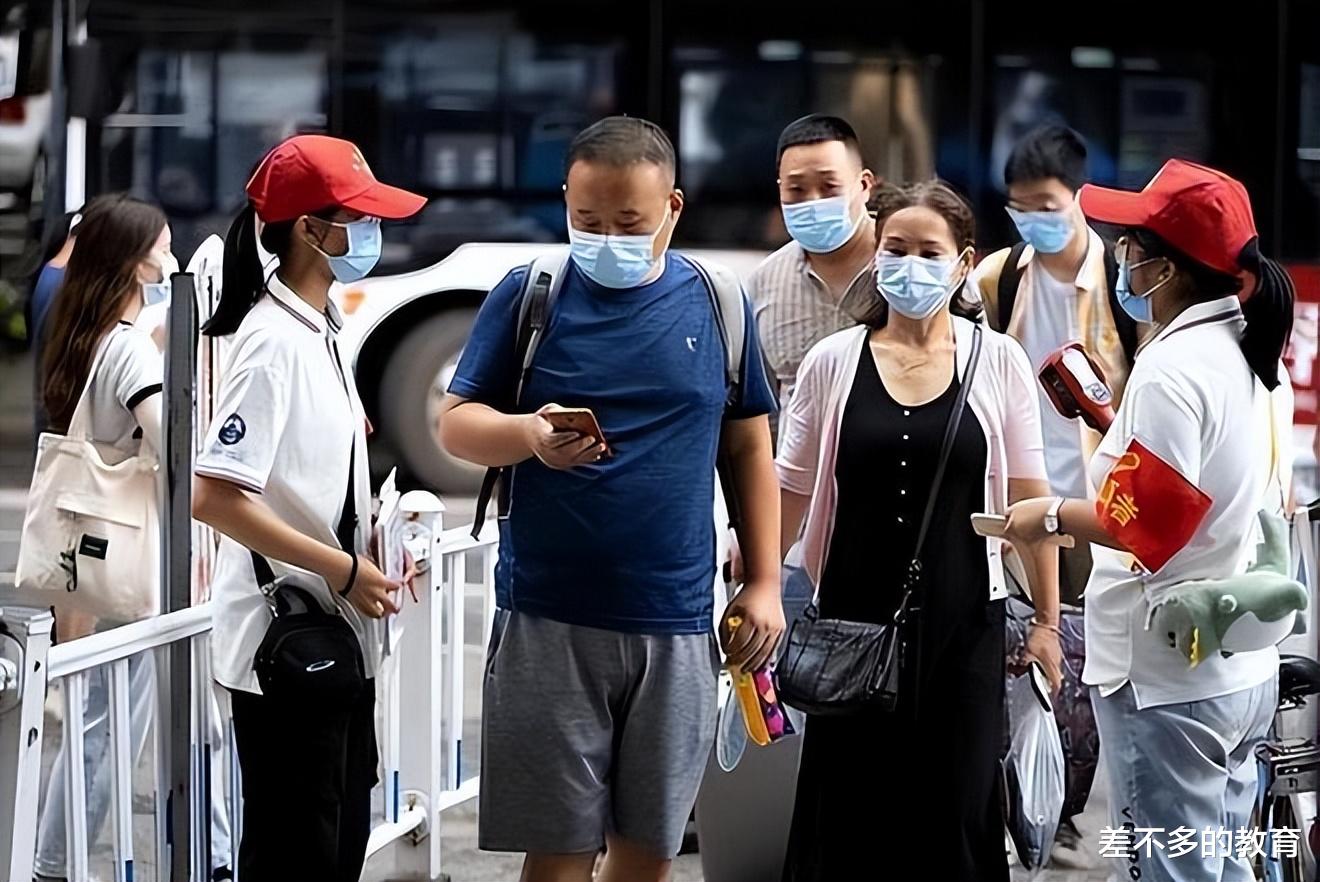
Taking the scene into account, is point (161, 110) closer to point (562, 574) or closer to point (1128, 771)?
point (562, 574)

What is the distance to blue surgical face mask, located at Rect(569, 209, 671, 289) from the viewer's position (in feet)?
9.18

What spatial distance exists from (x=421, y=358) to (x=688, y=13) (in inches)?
71.3

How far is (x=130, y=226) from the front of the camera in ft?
12.7

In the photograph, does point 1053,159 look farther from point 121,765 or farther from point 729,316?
point 121,765

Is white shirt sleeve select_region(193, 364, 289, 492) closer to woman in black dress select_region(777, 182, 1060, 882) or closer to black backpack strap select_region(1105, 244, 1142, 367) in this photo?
woman in black dress select_region(777, 182, 1060, 882)

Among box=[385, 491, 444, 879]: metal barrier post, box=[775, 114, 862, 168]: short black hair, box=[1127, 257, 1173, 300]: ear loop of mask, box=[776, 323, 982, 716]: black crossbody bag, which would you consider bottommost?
box=[385, 491, 444, 879]: metal barrier post

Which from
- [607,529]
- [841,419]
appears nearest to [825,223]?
[841,419]

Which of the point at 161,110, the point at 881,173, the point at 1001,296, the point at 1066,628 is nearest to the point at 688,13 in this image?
the point at 881,173

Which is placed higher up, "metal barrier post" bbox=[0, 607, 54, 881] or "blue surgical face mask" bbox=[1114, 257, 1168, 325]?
"blue surgical face mask" bbox=[1114, 257, 1168, 325]

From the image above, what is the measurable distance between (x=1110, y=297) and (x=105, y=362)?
6.74 ft

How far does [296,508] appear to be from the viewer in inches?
115

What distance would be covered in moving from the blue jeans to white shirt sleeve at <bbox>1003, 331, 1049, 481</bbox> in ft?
1.34

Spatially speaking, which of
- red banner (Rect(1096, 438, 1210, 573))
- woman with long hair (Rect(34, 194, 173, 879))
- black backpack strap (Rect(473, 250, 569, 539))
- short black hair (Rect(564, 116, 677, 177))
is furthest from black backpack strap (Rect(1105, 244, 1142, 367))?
woman with long hair (Rect(34, 194, 173, 879))

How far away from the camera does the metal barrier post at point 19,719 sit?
2.47m
